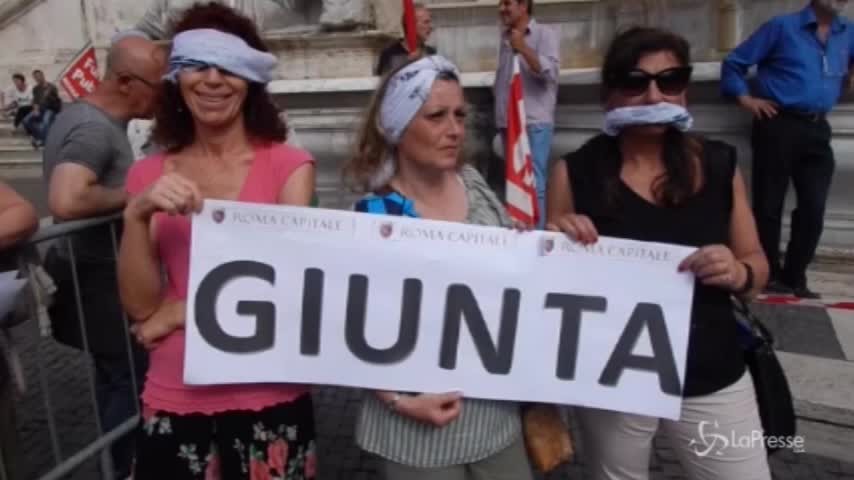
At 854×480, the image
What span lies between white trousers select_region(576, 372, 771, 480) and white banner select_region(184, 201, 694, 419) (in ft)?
0.32

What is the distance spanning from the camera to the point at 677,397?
1.86 meters

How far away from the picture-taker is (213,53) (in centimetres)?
182

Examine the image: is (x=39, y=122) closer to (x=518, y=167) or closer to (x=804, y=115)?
(x=804, y=115)

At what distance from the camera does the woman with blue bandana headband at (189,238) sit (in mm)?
1844

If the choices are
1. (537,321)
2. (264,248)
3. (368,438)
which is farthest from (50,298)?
(537,321)

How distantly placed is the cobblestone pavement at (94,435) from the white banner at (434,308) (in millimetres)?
967

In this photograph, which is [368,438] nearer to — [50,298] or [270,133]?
[270,133]

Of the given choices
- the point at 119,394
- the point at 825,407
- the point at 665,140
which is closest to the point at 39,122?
the point at 119,394

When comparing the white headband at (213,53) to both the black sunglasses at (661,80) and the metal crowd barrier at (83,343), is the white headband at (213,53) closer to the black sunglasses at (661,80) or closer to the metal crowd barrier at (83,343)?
the metal crowd barrier at (83,343)

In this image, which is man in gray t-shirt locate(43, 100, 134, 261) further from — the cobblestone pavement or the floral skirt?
the floral skirt

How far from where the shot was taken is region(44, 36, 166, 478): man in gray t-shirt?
8.05ft

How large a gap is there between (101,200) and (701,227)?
1922 mm

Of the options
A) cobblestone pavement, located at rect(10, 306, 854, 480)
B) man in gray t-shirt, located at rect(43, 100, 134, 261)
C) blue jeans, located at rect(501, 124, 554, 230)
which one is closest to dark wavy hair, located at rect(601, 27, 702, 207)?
cobblestone pavement, located at rect(10, 306, 854, 480)

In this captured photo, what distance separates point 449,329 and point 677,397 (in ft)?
2.02
